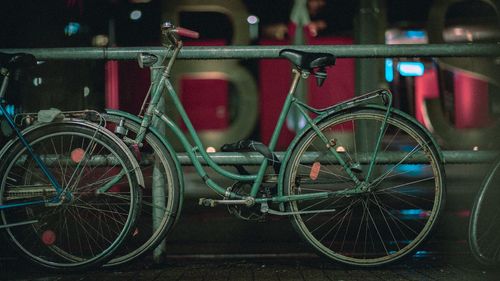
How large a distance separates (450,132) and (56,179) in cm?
695

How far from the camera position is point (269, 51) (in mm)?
3123

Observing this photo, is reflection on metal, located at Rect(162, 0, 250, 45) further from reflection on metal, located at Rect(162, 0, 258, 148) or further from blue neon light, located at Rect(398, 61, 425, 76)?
blue neon light, located at Rect(398, 61, 425, 76)

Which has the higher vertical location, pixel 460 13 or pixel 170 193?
pixel 460 13

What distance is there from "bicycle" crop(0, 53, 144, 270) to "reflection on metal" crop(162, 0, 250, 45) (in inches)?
190

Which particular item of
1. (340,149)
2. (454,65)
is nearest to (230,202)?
(340,149)

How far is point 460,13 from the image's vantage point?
7824 mm

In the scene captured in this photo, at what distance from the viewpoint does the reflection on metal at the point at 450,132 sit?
8.48 m

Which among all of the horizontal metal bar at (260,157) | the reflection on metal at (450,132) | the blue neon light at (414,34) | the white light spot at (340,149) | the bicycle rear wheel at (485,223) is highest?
the blue neon light at (414,34)

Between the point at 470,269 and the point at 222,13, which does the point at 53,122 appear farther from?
the point at 222,13

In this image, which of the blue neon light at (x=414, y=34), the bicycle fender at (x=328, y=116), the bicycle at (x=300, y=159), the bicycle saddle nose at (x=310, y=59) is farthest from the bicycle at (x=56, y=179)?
the blue neon light at (x=414, y=34)

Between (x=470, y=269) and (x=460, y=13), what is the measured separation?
5.64 metres

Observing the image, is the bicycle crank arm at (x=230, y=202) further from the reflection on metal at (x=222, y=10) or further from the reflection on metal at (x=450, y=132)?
the reflection on metal at (x=450, y=132)

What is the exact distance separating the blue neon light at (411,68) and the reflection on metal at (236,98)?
A: 225cm

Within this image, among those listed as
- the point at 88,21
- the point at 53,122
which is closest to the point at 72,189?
the point at 53,122
